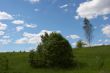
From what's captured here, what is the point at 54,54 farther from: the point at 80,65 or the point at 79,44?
the point at 79,44

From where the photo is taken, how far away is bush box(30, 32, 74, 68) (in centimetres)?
5050

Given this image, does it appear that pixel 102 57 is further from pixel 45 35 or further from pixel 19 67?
pixel 19 67

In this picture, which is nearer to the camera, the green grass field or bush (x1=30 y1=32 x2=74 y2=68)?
the green grass field

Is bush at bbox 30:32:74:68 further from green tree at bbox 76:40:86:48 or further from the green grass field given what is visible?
green tree at bbox 76:40:86:48

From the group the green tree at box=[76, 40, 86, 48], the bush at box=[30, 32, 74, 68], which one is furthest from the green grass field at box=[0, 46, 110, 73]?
the green tree at box=[76, 40, 86, 48]

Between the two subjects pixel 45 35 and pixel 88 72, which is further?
pixel 45 35

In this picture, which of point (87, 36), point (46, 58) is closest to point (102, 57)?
point (46, 58)

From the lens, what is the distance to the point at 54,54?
50.5 meters

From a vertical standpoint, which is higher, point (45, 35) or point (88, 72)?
point (45, 35)

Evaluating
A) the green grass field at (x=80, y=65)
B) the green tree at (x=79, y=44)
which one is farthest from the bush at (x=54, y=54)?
the green tree at (x=79, y=44)

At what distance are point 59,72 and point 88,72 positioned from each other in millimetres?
4833

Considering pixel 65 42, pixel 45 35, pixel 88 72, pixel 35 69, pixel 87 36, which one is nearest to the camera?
pixel 88 72

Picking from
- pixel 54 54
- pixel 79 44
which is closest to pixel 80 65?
pixel 54 54

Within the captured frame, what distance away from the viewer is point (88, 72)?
138 feet
